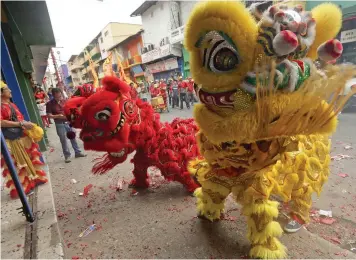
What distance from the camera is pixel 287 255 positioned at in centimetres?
166

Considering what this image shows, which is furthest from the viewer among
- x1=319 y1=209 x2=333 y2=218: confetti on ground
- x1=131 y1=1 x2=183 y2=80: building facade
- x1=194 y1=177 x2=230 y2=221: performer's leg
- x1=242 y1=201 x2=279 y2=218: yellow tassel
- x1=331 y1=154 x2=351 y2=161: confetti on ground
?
x1=131 y1=1 x2=183 y2=80: building facade

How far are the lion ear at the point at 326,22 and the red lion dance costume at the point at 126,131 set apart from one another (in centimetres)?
149

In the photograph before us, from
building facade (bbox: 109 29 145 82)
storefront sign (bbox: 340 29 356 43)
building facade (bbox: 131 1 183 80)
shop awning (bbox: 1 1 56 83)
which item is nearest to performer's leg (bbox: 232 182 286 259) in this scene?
shop awning (bbox: 1 1 56 83)

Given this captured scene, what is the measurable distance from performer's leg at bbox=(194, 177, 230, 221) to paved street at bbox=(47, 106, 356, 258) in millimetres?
98

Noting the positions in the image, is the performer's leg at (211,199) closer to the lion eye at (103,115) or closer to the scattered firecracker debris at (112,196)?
the lion eye at (103,115)

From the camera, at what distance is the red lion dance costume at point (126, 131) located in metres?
2.06

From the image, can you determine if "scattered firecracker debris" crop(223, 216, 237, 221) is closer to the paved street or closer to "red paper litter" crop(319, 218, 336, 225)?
the paved street

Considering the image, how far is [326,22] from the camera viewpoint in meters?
1.39

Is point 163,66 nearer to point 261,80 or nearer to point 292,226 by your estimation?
point 292,226

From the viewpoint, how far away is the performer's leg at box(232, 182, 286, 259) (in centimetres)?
156

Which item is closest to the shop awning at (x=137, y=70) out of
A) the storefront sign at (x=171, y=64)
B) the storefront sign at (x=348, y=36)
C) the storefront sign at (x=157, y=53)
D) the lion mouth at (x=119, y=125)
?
the storefront sign at (x=157, y=53)

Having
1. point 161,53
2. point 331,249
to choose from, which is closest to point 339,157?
point 331,249

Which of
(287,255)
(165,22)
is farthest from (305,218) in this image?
(165,22)

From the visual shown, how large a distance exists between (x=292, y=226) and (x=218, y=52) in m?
1.58
